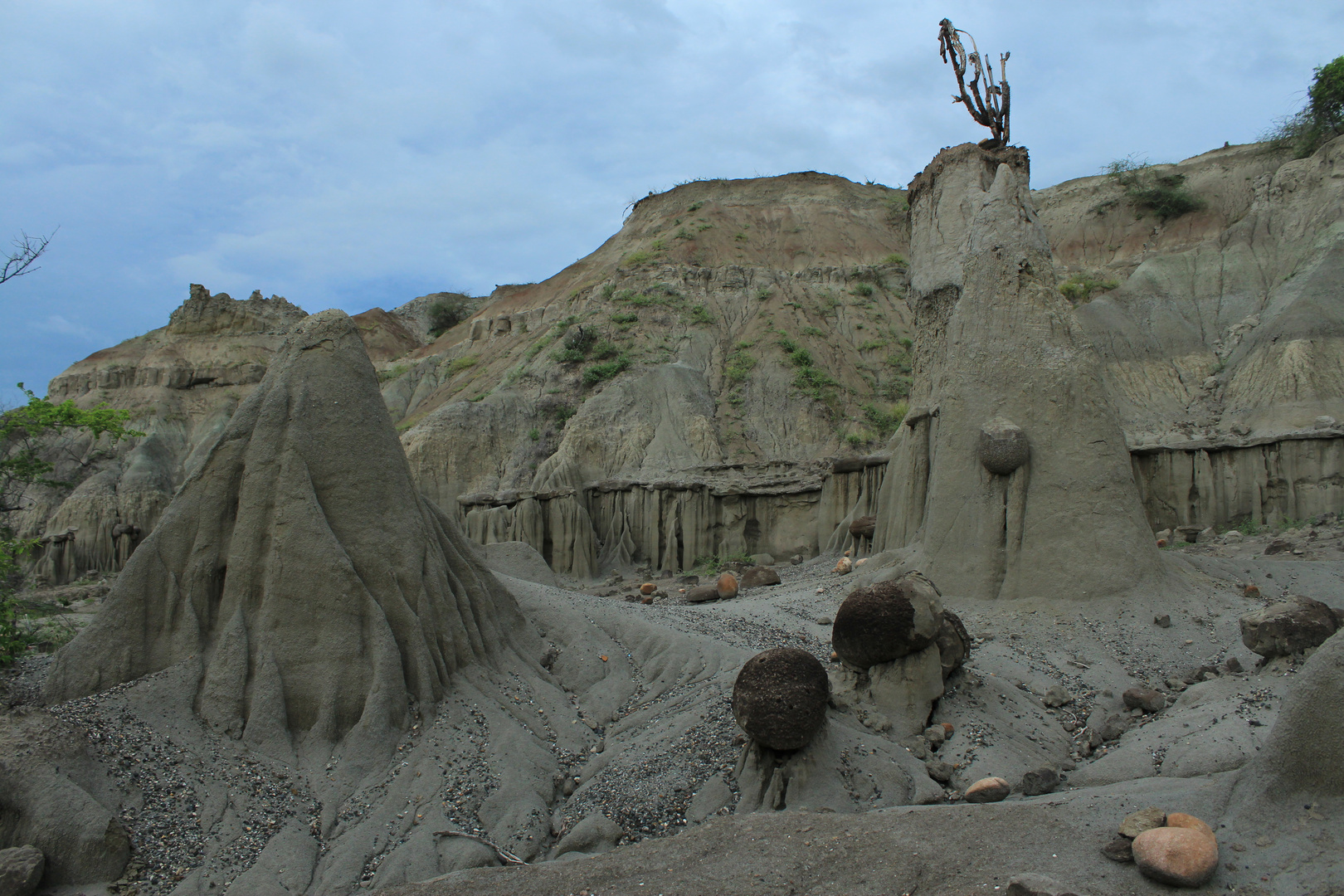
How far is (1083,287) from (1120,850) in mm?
24279

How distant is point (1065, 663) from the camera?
7.76 meters

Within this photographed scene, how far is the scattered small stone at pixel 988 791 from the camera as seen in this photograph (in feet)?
17.9

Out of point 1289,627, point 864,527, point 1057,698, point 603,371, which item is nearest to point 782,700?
point 1057,698

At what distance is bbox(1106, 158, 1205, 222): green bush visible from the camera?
2739 centimetres

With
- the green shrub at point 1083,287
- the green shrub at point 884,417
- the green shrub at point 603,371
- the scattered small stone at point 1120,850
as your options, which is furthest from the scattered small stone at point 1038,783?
the green shrub at point 603,371

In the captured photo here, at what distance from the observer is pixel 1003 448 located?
365 inches

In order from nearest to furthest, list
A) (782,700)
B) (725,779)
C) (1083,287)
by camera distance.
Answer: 1. (782,700)
2. (725,779)
3. (1083,287)

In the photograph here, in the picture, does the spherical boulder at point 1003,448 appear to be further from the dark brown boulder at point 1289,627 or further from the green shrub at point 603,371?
the green shrub at point 603,371

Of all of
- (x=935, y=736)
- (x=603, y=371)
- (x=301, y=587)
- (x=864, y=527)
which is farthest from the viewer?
(x=603, y=371)

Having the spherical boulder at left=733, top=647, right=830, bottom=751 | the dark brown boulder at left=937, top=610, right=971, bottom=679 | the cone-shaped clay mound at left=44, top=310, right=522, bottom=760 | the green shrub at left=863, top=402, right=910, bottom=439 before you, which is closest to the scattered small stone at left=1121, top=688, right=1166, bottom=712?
the dark brown boulder at left=937, top=610, right=971, bottom=679

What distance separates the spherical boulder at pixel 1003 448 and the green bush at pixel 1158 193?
77.7ft

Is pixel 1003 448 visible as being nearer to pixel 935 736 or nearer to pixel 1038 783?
pixel 935 736

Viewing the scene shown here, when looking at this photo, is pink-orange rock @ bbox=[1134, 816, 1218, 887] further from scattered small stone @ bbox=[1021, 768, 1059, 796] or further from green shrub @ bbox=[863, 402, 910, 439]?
green shrub @ bbox=[863, 402, 910, 439]

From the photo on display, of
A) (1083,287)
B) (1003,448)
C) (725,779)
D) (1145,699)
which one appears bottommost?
(725,779)
